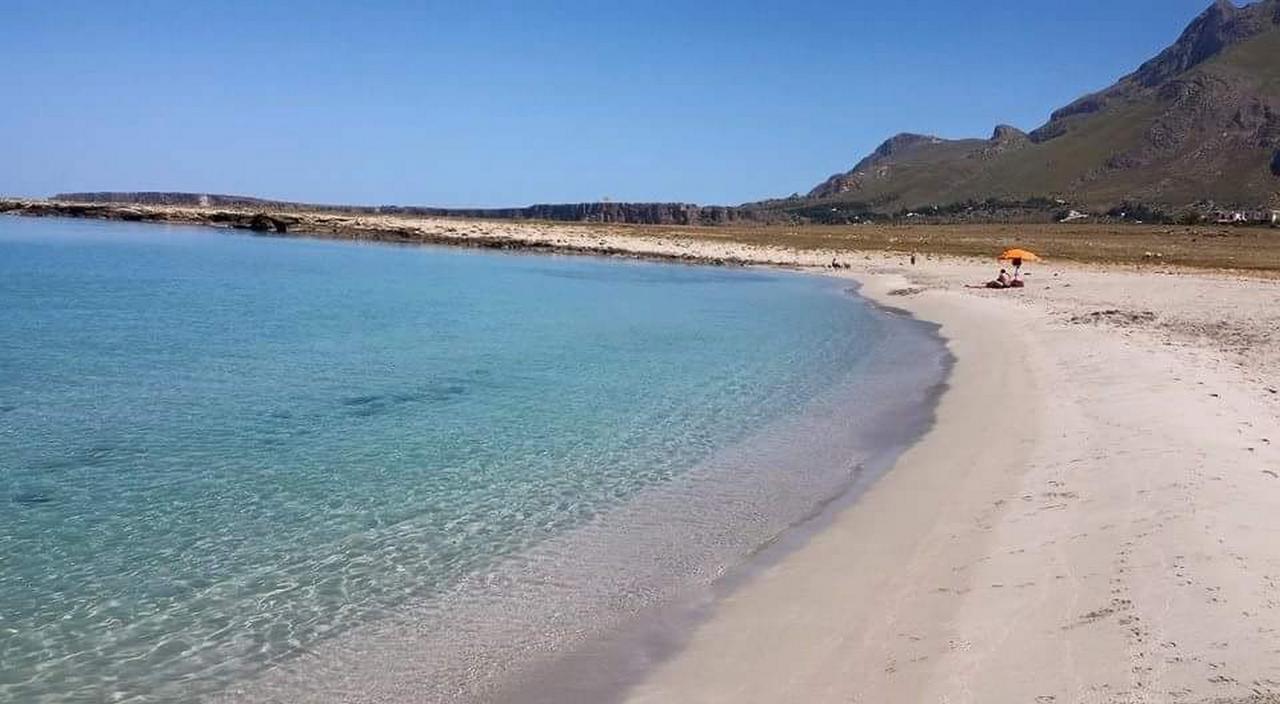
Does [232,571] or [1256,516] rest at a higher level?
[1256,516]

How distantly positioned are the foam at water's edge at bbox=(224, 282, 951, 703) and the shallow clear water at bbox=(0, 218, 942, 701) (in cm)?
22

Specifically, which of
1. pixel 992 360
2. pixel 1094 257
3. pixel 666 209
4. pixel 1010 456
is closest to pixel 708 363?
pixel 992 360

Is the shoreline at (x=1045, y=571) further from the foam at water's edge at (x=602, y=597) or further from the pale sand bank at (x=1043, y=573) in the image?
the foam at water's edge at (x=602, y=597)

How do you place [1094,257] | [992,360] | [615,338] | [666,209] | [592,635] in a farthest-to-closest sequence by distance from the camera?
[666,209] → [1094,257] → [615,338] → [992,360] → [592,635]

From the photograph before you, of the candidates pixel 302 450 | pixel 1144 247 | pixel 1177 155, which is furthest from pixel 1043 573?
pixel 1177 155

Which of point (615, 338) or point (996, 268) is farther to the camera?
point (996, 268)

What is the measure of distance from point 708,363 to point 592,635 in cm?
1287

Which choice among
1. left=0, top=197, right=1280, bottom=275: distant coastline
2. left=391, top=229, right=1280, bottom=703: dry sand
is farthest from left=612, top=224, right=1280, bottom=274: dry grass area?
left=391, top=229, right=1280, bottom=703: dry sand

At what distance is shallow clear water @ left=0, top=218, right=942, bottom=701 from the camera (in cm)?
673

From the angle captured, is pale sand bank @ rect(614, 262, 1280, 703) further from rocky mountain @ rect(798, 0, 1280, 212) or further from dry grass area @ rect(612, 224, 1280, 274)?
rocky mountain @ rect(798, 0, 1280, 212)

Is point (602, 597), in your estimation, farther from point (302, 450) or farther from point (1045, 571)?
point (302, 450)

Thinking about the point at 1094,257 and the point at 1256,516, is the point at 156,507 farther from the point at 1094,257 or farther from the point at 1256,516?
the point at 1094,257

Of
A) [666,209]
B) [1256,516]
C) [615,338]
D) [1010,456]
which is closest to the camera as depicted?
[1256,516]

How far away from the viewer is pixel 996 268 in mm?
49062
